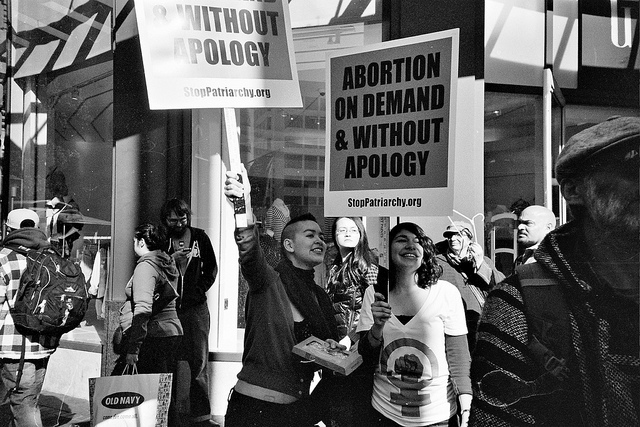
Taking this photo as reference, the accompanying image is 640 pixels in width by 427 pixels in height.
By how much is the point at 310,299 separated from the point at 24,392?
2.03 meters

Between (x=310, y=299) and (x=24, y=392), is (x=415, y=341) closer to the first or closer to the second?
(x=310, y=299)

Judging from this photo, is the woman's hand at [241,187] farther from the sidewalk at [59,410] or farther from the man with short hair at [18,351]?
the sidewalk at [59,410]

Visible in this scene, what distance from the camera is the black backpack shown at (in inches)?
186

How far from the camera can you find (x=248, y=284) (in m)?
4.43

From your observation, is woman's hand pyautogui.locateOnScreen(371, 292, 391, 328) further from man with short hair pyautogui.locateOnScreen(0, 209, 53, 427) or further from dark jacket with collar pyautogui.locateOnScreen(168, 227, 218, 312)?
man with short hair pyautogui.locateOnScreen(0, 209, 53, 427)

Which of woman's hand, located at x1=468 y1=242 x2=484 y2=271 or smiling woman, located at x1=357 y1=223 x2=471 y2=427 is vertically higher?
woman's hand, located at x1=468 y1=242 x2=484 y2=271

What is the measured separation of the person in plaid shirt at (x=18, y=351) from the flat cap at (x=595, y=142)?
3363 millimetres

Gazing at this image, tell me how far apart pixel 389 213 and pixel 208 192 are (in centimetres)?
129

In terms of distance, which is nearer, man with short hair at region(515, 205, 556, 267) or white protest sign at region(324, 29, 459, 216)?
man with short hair at region(515, 205, 556, 267)

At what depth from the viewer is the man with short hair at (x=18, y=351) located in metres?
4.72

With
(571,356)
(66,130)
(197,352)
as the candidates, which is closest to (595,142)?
(571,356)

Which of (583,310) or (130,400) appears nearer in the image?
(583,310)

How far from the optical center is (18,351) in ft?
15.6

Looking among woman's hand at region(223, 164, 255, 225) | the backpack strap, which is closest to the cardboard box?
woman's hand at region(223, 164, 255, 225)
